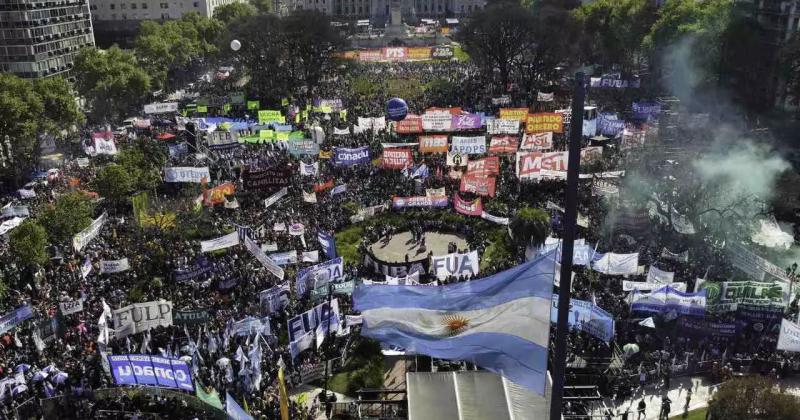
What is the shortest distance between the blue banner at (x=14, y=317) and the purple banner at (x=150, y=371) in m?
6.44

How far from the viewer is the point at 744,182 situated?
36281 mm

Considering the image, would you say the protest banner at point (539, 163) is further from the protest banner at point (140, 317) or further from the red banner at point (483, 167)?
the protest banner at point (140, 317)

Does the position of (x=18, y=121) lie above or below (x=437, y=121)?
above

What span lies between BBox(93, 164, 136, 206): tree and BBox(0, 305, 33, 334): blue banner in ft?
44.6

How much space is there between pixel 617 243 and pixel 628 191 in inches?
222

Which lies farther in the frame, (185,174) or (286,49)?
(286,49)

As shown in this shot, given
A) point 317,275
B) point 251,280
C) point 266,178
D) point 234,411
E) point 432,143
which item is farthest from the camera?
point 432,143

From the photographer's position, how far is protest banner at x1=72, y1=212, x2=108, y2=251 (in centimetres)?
3023

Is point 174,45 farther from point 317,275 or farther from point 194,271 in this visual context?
point 317,275

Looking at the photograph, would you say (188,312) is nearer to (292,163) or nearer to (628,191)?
(292,163)

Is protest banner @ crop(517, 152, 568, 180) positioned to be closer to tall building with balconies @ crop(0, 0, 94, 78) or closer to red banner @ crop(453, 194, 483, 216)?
red banner @ crop(453, 194, 483, 216)

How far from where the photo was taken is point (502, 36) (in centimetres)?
7225

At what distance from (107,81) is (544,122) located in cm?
4167

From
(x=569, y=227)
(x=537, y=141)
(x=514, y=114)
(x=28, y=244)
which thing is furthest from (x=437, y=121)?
(x=569, y=227)
